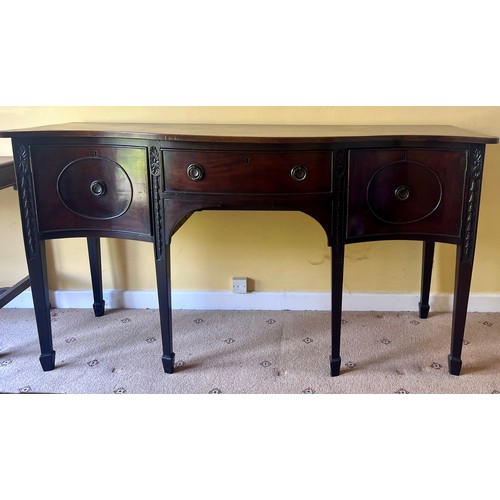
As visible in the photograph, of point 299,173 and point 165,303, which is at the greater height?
point 299,173

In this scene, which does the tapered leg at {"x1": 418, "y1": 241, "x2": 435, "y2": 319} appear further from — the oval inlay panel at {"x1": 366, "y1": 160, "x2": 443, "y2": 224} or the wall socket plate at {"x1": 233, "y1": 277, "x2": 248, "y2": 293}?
the wall socket plate at {"x1": 233, "y1": 277, "x2": 248, "y2": 293}

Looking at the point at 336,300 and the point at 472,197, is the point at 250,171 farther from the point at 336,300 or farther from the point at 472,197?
the point at 472,197

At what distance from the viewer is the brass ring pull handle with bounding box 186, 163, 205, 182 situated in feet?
4.81

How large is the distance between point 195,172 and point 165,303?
48 cm

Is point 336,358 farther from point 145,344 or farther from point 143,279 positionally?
point 143,279

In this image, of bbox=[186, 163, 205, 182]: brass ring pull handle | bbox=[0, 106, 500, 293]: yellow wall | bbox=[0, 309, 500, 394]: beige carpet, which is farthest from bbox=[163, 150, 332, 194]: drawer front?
bbox=[0, 309, 500, 394]: beige carpet

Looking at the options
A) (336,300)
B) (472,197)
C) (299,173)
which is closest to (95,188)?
(299,173)

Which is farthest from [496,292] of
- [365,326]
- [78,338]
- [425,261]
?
[78,338]

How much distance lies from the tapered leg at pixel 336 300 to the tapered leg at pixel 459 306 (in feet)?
1.31

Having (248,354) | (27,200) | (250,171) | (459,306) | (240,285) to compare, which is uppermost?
(250,171)

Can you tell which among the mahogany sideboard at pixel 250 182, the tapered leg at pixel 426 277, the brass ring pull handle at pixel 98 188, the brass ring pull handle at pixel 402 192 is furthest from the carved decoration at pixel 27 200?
the tapered leg at pixel 426 277

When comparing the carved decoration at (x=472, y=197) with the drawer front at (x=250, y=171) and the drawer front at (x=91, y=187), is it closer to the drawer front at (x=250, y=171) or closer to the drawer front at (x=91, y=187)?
the drawer front at (x=250, y=171)

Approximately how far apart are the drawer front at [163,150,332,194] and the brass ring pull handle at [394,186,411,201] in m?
0.23

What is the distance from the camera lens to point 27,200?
1560 millimetres
